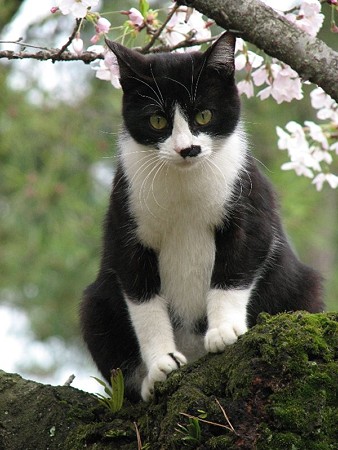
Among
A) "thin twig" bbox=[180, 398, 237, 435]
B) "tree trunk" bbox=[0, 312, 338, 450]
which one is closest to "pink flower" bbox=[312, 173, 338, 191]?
"tree trunk" bbox=[0, 312, 338, 450]

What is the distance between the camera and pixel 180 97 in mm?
3400

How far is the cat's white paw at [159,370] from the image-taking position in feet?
10.6

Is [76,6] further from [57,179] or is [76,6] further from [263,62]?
[57,179]

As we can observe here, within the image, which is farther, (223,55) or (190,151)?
(223,55)

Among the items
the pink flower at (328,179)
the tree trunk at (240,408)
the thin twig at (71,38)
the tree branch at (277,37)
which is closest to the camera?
the tree trunk at (240,408)

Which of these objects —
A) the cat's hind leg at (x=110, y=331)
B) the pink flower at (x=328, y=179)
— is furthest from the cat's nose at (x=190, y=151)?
the pink flower at (x=328, y=179)

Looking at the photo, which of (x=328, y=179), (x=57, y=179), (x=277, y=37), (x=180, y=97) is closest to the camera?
(x=277, y=37)

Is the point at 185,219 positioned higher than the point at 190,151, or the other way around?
the point at 190,151

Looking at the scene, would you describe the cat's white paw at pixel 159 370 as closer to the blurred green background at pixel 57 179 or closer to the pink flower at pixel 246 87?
the pink flower at pixel 246 87

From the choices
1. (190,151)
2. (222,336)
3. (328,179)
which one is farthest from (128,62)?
(328,179)

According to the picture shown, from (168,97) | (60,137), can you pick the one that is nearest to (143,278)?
(168,97)

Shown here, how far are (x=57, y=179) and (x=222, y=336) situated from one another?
172 inches

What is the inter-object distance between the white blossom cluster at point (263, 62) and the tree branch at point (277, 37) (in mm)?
356

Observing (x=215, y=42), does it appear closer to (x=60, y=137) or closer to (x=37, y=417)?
(x=37, y=417)
